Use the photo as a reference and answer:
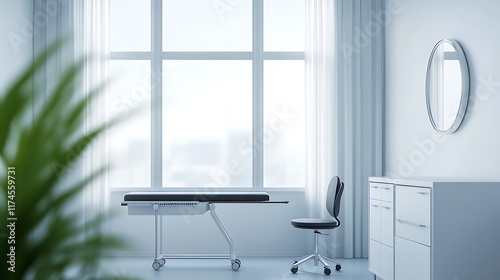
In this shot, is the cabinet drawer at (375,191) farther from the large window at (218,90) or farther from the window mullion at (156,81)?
the window mullion at (156,81)

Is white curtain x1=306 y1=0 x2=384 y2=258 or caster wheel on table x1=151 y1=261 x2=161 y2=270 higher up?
white curtain x1=306 y1=0 x2=384 y2=258

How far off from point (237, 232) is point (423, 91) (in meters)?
2.57

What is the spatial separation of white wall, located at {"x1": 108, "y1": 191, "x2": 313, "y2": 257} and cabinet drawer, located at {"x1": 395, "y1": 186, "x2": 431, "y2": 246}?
8.15 feet

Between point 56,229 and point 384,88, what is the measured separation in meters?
6.18

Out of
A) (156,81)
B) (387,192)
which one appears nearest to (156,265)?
(156,81)

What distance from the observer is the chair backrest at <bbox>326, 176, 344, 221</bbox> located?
17.7 ft

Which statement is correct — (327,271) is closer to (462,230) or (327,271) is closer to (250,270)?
(250,270)

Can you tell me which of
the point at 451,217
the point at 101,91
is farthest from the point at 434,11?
the point at 101,91

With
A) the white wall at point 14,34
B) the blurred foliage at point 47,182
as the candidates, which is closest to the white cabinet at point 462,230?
the blurred foliage at point 47,182

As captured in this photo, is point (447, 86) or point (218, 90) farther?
point (218, 90)

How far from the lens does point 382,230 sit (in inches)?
180

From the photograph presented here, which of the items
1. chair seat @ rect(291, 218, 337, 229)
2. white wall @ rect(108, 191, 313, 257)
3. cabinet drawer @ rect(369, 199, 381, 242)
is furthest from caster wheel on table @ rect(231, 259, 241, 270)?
cabinet drawer @ rect(369, 199, 381, 242)

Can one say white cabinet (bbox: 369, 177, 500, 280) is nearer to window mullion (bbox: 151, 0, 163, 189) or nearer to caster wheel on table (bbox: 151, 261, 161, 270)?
caster wheel on table (bbox: 151, 261, 161, 270)

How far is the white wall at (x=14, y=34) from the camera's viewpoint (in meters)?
5.78
